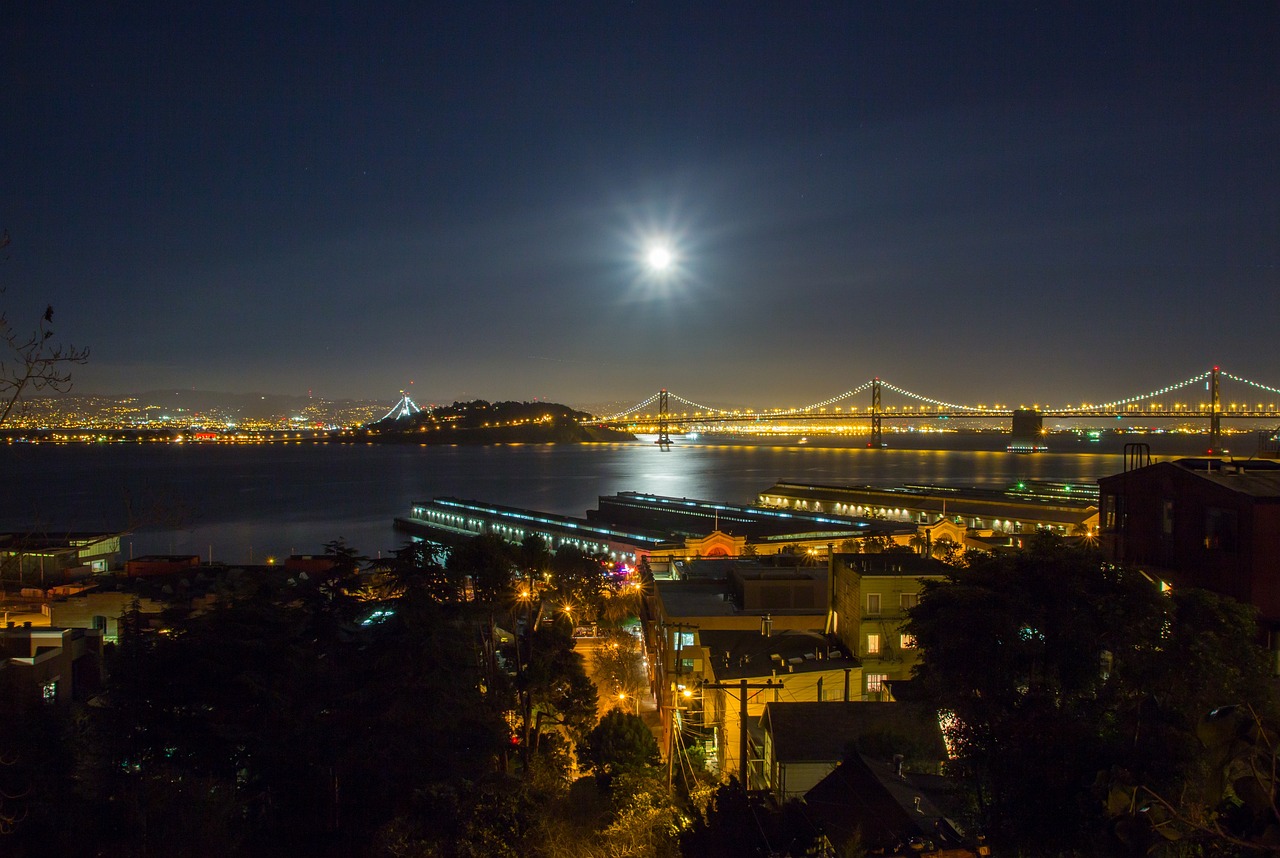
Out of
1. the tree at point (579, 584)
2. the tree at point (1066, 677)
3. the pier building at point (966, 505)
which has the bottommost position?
the pier building at point (966, 505)

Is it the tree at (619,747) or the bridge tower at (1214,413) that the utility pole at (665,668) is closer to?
the tree at (619,747)

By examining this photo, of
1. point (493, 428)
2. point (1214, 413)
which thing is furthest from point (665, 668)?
point (493, 428)

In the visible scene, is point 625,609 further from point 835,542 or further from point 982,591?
point 982,591

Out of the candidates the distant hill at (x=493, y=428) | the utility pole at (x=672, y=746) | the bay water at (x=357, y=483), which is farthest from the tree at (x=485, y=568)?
the distant hill at (x=493, y=428)

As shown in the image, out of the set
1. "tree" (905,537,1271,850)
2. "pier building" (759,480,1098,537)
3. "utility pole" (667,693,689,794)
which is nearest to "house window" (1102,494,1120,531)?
"tree" (905,537,1271,850)

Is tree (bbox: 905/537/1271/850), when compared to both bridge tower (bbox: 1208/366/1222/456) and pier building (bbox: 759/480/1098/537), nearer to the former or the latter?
pier building (bbox: 759/480/1098/537)

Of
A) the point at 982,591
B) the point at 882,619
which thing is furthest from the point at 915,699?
the point at 882,619
